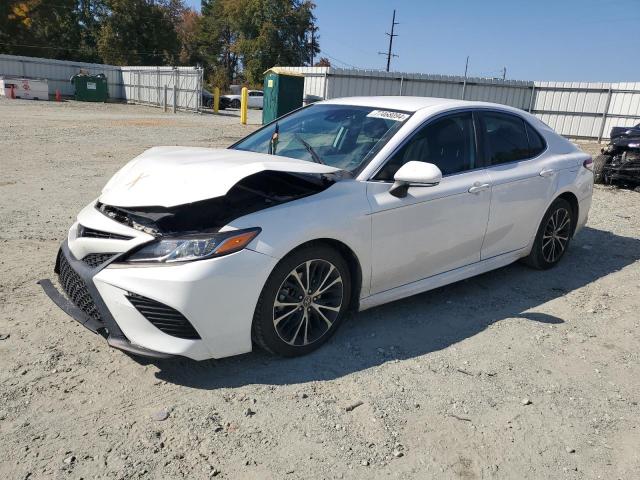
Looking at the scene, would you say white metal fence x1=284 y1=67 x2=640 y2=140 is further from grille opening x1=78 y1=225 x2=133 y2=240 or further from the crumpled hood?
grille opening x1=78 y1=225 x2=133 y2=240

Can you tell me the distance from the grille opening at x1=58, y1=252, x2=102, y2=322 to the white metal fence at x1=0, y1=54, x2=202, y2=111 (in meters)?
29.2

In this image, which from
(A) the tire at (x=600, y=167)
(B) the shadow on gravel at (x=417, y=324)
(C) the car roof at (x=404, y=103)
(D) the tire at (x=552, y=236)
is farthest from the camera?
(A) the tire at (x=600, y=167)

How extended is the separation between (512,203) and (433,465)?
2720 mm

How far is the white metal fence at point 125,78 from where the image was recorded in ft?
106

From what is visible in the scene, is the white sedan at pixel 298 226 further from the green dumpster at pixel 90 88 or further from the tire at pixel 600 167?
the green dumpster at pixel 90 88

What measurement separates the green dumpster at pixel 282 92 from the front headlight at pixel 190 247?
55.1ft

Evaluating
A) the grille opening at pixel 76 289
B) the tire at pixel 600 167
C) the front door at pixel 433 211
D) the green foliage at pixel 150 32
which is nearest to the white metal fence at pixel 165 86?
the green foliage at pixel 150 32

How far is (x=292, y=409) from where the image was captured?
3029 millimetres

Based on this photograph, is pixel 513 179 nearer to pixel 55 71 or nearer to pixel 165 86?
pixel 165 86

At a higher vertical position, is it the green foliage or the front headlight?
the green foliage

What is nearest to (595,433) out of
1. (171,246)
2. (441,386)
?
(441,386)

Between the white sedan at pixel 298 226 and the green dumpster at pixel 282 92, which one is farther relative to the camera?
the green dumpster at pixel 282 92

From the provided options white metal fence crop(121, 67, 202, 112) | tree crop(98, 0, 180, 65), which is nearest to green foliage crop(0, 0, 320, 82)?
tree crop(98, 0, 180, 65)

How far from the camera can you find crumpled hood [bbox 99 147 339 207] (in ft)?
10.2
